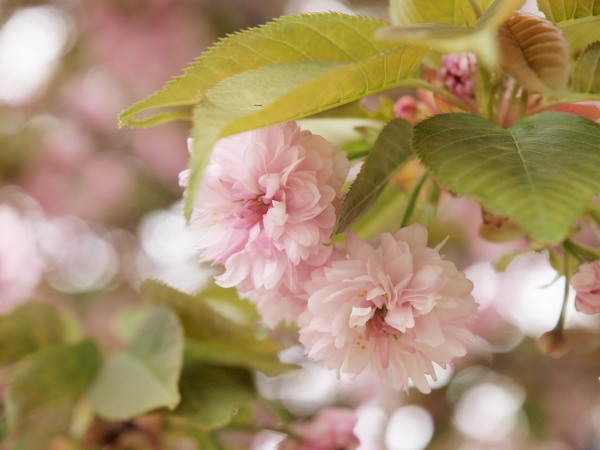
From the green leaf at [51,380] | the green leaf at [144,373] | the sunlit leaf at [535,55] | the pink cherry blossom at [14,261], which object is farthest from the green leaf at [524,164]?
the pink cherry blossom at [14,261]

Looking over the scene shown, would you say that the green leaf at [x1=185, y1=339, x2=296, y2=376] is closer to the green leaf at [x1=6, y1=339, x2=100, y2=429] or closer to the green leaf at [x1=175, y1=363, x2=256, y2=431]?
the green leaf at [x1=175, y1=363, x2=256, y2=431]

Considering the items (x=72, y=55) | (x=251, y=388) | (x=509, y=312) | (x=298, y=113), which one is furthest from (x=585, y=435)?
(x=72, y=55)

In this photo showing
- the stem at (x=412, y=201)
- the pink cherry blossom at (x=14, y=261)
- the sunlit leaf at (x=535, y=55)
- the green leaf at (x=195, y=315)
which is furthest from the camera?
the pink cherry blossom at (x=14, y=261)

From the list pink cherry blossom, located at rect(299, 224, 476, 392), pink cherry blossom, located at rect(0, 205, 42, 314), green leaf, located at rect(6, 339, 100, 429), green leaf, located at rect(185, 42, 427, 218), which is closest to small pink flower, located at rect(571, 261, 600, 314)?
pink cherry blossom, located at rect(299, 224, 476, 392)

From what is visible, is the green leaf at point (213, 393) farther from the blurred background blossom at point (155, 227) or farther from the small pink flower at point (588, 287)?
the blurred background blossom at point (155, 227)

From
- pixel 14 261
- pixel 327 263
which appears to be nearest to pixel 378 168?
pixel 327 263

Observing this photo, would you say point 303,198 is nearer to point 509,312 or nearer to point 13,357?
point 13,357
